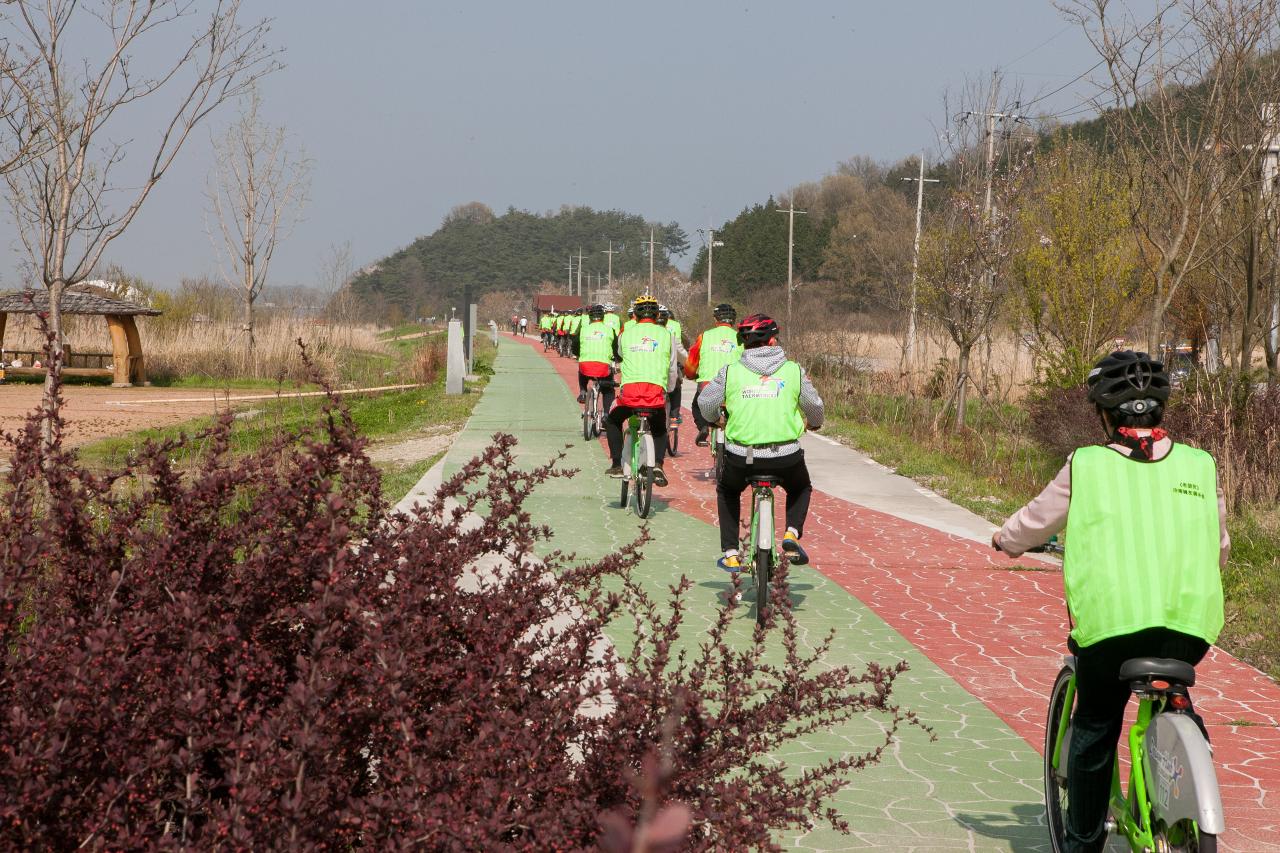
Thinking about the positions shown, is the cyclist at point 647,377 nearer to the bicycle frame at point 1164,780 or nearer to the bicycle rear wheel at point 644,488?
the bicycle rear wheel at point 644,488

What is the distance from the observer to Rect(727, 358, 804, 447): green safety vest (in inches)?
318

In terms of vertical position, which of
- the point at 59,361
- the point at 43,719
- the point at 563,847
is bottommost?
the point at 563,847

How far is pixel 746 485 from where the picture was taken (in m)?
8.27

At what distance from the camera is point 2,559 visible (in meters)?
3.14

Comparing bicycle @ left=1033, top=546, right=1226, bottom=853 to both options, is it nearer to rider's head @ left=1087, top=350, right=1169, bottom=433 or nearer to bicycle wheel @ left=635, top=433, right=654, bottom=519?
rider's head @ left=1087, top=350, right=1169, bottom=433

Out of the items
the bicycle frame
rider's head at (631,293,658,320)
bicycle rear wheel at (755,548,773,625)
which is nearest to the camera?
the bicycle frame

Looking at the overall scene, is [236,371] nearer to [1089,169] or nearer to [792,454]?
[1089,169]

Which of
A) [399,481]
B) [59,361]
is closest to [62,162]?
[399,481]

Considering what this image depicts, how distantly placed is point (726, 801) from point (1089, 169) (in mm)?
20430

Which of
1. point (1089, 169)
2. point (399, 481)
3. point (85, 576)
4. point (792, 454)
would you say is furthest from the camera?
point (1089, 169)

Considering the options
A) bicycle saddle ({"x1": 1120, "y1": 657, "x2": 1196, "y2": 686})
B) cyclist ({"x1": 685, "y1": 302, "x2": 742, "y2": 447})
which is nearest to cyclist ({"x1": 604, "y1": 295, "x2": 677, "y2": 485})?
cyclist ({"x1": 685, "y1": 302, "x2": 742, "y2": 447})

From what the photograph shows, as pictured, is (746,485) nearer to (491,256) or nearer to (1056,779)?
(1056,779)

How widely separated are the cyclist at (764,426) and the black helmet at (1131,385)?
4.19 metres

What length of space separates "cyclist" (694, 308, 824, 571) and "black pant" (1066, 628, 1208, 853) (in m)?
4.03
